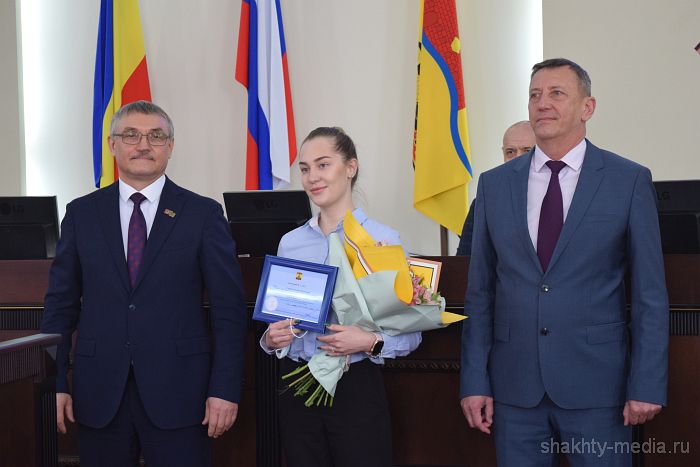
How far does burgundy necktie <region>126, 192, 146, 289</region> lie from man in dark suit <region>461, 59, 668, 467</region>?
961mm

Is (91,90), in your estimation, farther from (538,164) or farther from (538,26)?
(538,164)

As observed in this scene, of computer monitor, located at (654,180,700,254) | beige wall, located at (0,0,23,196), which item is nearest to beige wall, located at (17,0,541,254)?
beige wall, located at (0,0,23,196)

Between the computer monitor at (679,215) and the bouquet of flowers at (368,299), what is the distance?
41.6 inches

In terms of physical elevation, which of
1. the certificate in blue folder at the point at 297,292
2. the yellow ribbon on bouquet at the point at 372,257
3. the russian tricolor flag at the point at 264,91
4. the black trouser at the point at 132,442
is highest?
the russian tricolor flag at the point at 264,91

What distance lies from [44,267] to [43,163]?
298cm

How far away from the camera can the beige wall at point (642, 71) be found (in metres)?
4.33

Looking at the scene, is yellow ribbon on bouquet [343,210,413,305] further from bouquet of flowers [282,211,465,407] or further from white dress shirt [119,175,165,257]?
white dress shirt [119,175,165,257]

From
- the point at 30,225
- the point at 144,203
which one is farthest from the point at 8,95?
the point at 144,203

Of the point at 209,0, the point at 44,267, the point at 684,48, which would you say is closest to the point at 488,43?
the point at 684,48

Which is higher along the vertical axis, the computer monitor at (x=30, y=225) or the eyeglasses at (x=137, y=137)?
the eyeglasses at (x=137, y=137)

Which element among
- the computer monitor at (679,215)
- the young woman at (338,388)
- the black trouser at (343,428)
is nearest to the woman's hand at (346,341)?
the young woman at (338,388)

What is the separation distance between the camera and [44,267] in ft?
8.79

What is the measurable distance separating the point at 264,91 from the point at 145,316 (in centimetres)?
302

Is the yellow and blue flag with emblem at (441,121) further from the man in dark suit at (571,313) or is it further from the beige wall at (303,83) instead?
the man in dark suit at (571,313)
